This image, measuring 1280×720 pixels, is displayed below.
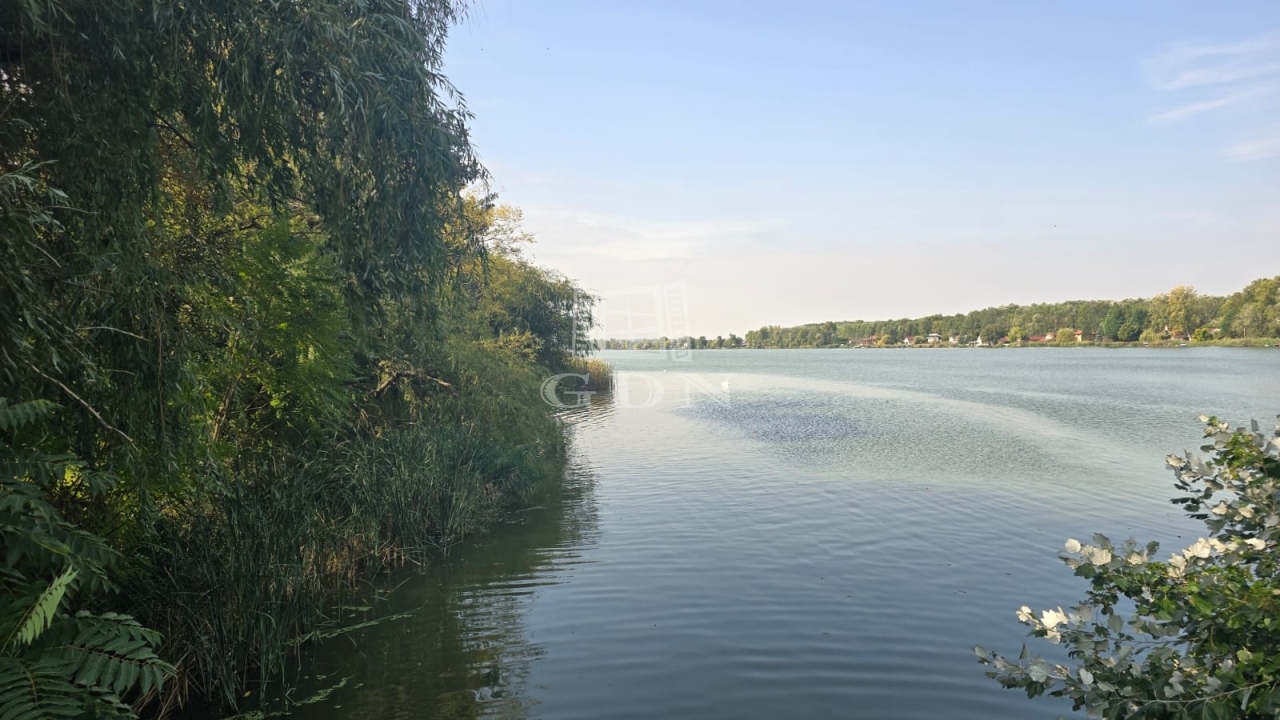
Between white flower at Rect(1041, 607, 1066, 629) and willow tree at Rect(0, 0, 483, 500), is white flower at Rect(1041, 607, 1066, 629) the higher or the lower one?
the lower one

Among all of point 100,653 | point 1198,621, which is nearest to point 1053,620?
point 1198,621

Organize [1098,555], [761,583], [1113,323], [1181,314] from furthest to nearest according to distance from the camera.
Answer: [1113,323], [1181,314], [761,583], [1098,555]

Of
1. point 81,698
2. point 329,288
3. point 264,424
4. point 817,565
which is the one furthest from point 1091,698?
point 264,424

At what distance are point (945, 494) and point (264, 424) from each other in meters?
12.7

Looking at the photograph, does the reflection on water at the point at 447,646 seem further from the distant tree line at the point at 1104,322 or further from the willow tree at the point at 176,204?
the distant tree line at the point at 1104,322

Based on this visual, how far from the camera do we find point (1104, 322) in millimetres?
108188

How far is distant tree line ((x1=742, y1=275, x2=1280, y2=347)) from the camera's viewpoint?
82.4 m

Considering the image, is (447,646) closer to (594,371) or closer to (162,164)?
(162,164)

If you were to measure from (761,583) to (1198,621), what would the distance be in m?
6.41

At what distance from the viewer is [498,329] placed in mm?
24656

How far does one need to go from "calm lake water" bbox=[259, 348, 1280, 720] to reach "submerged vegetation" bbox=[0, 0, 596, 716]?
1349 millimetres

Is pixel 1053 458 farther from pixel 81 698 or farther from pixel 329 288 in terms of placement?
pixel 81 698

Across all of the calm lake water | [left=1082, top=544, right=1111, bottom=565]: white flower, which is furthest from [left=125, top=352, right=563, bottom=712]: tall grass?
[left=1082, top=544, right=1111, bottom=565]: white flower

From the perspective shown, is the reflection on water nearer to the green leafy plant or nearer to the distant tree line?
the green leafy plant
